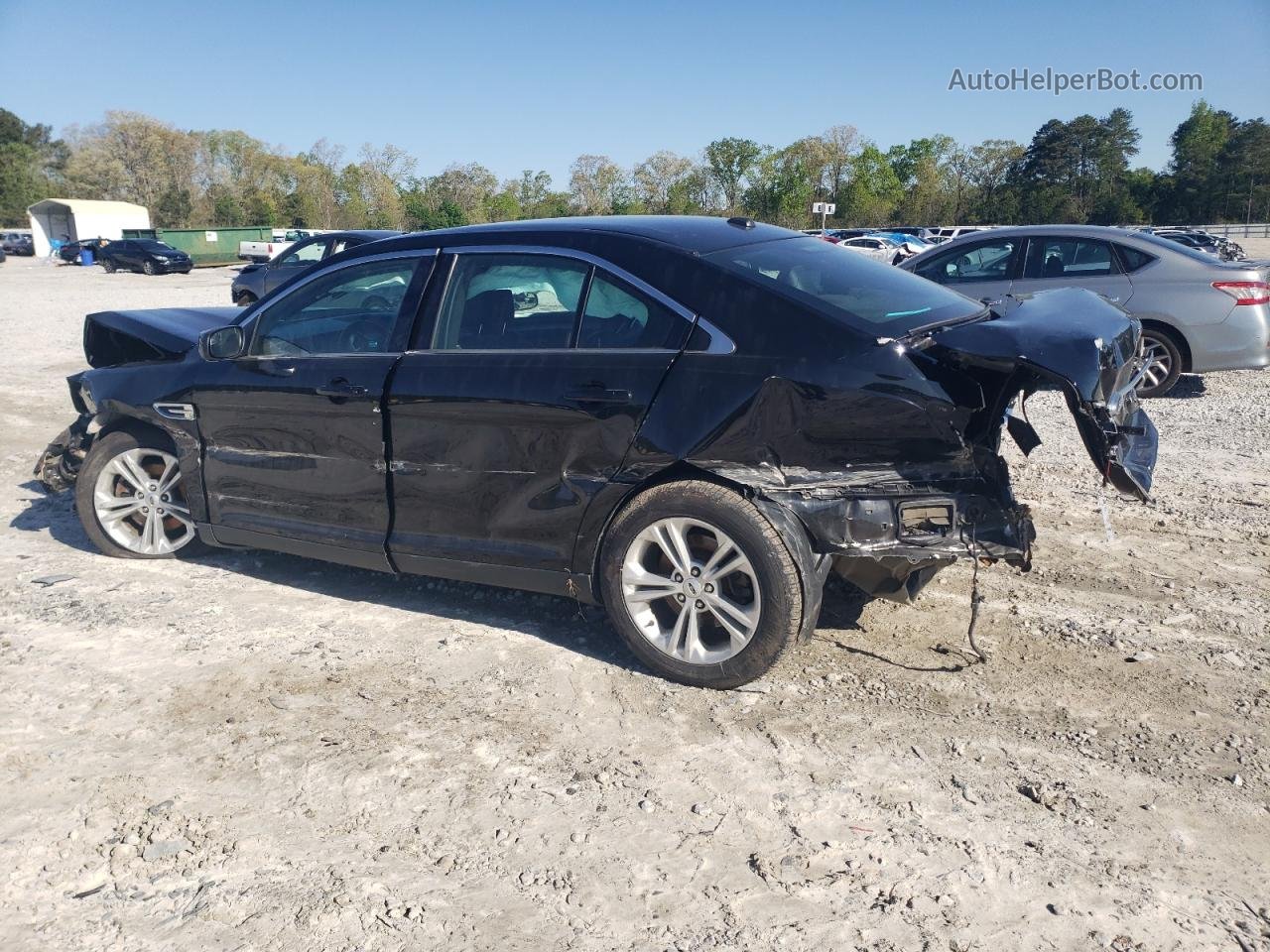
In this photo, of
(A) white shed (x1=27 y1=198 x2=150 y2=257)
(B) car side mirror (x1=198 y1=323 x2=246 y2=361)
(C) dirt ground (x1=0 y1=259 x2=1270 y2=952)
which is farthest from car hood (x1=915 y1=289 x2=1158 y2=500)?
(A) white shed (x1=27 y1=198 x2=150 y2=257)

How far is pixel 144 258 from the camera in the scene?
138 ft

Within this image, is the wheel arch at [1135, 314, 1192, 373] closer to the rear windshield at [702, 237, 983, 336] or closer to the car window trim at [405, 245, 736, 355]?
the rear windshield at [702, 237, 983, 336]

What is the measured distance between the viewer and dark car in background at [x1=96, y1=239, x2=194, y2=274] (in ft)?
138

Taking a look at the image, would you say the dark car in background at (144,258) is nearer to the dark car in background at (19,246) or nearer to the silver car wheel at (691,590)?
the dark car in background at (19,246)

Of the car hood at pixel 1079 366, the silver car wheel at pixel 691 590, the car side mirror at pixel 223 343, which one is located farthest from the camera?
the car side mirror at pixel 223 343

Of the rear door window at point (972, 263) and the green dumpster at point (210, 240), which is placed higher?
the rear door window at point (972, 263)

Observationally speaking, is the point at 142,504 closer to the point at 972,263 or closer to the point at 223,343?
the point at 223,343

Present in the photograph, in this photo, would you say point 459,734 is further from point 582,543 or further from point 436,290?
point 436,290

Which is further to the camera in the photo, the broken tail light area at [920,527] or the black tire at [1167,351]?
the black tire at [1167,351]

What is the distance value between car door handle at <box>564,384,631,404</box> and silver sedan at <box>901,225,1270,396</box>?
5.55m

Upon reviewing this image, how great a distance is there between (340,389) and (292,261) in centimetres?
1385

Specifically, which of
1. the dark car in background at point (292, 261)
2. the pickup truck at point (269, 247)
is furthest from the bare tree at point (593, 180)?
the dark car in background at point (292, 261)

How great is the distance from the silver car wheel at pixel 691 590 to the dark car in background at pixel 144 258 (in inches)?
1720

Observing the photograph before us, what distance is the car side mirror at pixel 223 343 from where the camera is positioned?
4953 millimetres
